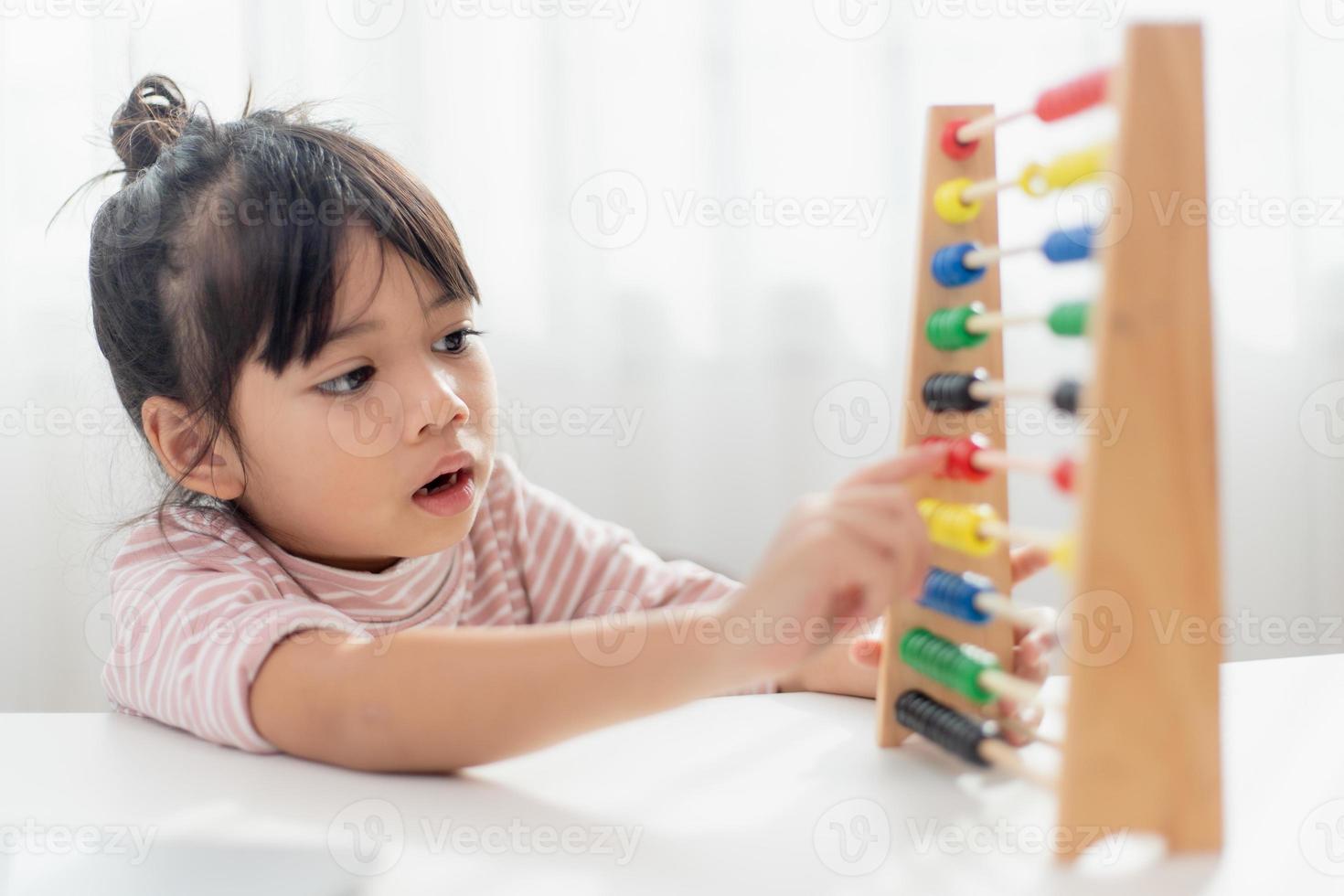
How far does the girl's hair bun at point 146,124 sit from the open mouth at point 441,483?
1.18 ft

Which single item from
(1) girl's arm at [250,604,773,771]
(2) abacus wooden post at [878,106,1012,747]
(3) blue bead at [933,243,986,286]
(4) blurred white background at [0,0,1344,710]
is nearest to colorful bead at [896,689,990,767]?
(2) abacus wooden post at [878,106,1012,747]

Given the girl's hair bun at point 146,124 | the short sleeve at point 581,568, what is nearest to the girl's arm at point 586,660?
the short sleeve at point 581,568

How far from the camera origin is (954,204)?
606 millimetres

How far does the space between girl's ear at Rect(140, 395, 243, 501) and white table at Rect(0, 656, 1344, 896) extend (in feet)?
0.71

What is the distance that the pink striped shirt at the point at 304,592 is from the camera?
2.16ft

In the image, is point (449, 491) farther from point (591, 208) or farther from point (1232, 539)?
point (1232, 539)

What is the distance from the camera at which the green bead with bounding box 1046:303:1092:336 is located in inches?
18.1

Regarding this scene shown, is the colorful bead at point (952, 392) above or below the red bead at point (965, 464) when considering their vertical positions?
above

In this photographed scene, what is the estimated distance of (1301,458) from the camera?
1.70m

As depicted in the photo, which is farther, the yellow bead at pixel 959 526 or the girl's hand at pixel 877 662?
the girl's hand at pixel 877 662

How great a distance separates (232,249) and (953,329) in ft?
1.68

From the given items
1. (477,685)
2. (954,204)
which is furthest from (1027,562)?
(477,685)

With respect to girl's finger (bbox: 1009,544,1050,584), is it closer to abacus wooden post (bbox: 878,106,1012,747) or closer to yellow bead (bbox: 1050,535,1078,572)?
abacus wooden post (bbox: 878,106,1012,747)

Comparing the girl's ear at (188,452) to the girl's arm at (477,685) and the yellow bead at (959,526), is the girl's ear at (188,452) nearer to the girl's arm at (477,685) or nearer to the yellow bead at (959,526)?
the girl's arm at (477,685)
